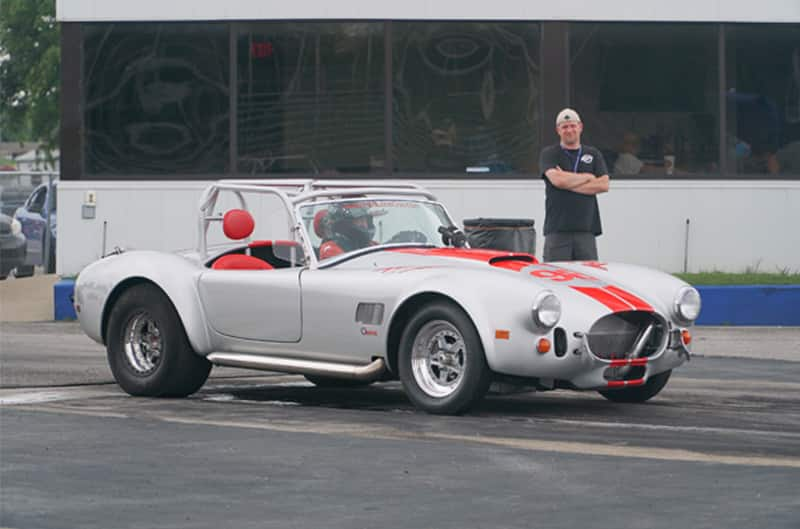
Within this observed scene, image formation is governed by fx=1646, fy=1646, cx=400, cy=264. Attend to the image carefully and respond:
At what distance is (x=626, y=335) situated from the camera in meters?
8.77

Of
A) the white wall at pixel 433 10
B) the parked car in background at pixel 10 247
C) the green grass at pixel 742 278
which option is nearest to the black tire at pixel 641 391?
the green grass at pixel 742 278

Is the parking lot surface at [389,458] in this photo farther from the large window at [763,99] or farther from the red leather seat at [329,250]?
the large window at [763,99]

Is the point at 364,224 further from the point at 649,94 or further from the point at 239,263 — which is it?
the point at 649,94

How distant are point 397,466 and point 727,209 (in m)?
12.0

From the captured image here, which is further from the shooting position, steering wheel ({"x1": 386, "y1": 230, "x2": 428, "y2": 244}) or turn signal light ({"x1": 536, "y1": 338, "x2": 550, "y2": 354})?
steering wheel ({"x1": 386, "y1": 230, "x2": 428, "y2": 244})

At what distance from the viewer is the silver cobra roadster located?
8508 millimetres

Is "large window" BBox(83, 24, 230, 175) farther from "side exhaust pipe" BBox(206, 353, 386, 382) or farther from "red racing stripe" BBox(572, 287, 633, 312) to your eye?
"red racing stripe" BBox(572, 287, 633, 312)

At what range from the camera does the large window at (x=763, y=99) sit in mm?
Answer: 18516

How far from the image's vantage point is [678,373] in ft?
37.3

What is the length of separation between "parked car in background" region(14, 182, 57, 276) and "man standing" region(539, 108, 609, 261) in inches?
448

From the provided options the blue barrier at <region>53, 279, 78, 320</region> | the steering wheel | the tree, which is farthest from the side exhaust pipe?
the tree

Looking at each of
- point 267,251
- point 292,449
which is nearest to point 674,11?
point 267,251

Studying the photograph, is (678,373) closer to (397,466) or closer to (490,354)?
(490,354)

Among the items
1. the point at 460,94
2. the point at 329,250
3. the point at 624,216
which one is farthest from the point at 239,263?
the point at 624,216
